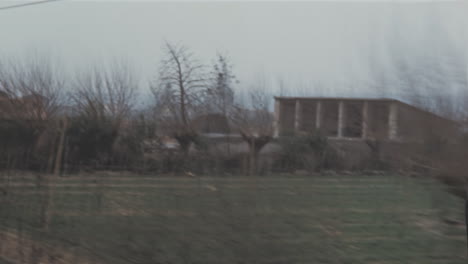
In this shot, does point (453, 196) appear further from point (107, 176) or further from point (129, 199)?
point (107, 176)

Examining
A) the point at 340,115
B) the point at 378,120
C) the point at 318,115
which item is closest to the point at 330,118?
the point at 318,115

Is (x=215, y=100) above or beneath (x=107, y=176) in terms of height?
above

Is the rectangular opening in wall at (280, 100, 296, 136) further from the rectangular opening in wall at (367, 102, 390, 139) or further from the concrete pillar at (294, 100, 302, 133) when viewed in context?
the rectangular opening in wall at (367, 102, 390, 139)

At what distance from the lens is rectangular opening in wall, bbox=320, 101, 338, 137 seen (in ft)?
20.9

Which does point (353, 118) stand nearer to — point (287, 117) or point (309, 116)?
point (309, 116)

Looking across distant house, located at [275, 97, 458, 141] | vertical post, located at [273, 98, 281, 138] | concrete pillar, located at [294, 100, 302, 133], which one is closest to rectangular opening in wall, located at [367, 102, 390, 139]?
distant house, located at [275, 97, 458, 141]

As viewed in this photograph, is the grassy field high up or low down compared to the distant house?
down

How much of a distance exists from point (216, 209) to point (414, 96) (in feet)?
8.96

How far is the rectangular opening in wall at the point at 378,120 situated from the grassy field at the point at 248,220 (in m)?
0.67

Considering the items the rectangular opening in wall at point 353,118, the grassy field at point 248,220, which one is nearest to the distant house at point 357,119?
the rectangular opening in wall at point 353,118

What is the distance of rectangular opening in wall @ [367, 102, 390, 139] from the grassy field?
0.67 m

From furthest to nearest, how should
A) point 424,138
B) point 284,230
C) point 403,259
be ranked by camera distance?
point 403,259, point 284,230, point 424,138

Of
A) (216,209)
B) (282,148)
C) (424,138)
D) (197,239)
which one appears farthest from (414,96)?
(197,239)

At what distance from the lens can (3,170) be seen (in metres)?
9.49
